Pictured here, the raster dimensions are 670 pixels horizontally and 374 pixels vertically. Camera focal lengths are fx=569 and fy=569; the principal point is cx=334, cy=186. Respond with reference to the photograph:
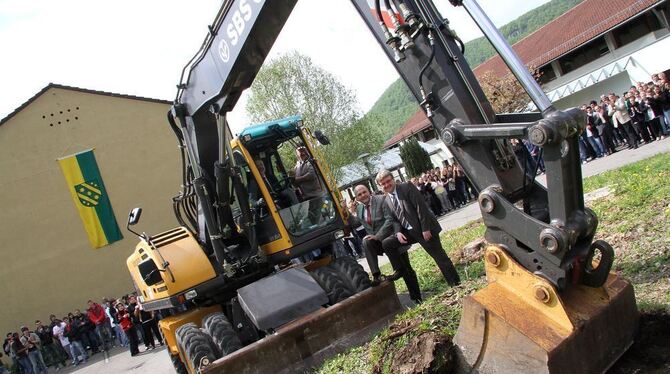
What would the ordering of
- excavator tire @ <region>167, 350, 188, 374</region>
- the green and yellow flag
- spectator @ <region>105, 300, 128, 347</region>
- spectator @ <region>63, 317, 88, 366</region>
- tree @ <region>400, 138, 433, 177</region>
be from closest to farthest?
1. excavator tire @ <region>167, 350, 188, 374</region>
2. spectator @ <region>63, 317, 88, 366</region>
3. spectator @ <region>105, 300, 128, 347</region>
4. the green and yellow flag
5. tree @ <region>400, 138, 433, 177</region>

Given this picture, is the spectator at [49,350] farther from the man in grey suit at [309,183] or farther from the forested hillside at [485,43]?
the forested hillside at [485,43]

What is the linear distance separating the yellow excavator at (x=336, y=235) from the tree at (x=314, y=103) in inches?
1358

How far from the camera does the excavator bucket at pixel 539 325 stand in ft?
11.4

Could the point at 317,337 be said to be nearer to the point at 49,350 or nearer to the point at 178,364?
the point at 178,364

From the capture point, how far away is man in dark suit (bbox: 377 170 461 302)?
22.8 ft

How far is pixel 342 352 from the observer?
6484mm

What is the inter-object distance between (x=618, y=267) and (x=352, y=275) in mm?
3202

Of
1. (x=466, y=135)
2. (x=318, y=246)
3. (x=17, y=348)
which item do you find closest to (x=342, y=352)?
(x=318, y=246)

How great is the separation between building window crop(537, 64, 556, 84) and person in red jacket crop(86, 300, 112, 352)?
2821cm

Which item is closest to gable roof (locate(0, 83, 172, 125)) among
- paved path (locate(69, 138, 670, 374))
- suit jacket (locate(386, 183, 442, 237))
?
paved path (locate(69, 138, 670, 374))

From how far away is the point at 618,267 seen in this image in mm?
5570

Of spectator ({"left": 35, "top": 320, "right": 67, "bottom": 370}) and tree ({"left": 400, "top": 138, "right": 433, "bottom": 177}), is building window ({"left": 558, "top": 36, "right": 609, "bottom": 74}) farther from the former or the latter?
spectator ({"left": 35, "top": 320, "right": 67, "bottom": 370})

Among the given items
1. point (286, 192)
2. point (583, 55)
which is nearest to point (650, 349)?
point (286, 192)

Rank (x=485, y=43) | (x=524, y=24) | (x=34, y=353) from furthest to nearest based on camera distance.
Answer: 1. (x=524, y=24)
2. (x=485, y=43)
3. (x=34, y=353)
